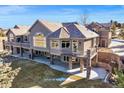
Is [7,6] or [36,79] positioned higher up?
[7,6]

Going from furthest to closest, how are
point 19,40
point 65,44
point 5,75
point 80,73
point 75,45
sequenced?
1. point 19,40
2. point 65,44
3. point 75,45
4. point 80,73
5. point 5,75

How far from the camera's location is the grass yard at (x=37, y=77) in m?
10.1

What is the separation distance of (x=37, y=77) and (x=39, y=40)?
13.0ft

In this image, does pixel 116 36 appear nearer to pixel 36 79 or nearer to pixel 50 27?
pixel 50 27

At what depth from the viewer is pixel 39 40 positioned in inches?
567

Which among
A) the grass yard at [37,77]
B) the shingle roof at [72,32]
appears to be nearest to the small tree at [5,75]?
the grass yard at [37,77]

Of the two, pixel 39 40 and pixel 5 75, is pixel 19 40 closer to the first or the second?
pixel 39 40

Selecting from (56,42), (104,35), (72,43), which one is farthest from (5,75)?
(104,35)

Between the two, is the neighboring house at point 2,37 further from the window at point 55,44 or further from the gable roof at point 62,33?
the gable roof at point 62,33

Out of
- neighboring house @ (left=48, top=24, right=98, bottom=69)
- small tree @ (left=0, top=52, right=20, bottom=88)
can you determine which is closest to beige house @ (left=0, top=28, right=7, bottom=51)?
neighboring house @ (left=48, top=24, right=98, bottom=69)

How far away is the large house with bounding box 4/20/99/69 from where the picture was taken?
40.1 feet

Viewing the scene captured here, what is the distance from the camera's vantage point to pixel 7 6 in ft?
29.4
